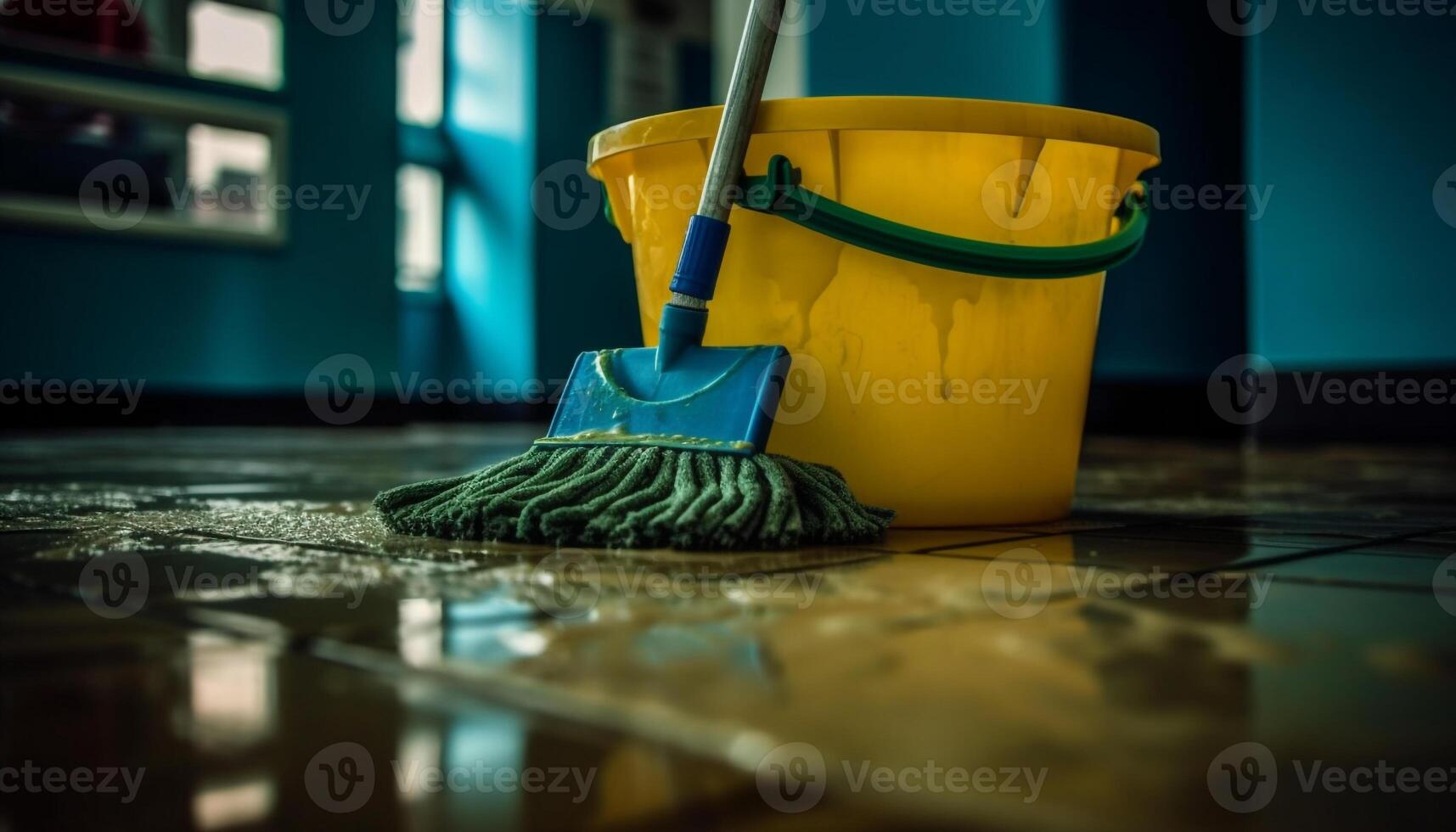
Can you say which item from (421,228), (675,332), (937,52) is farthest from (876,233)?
(421,228)

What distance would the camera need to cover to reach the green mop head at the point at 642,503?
705mm

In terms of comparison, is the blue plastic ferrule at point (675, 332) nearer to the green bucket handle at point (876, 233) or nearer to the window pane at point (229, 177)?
the green bucket handle at point (876, 233)

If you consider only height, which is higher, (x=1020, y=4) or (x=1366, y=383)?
(x=1020, y=4)

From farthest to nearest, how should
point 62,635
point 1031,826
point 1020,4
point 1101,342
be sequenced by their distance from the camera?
point 1101,342 < point 1020,4 < point 62,635 < point 1031,826

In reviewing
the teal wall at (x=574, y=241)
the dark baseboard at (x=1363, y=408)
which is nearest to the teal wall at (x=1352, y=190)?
the dark baseboard at (x=1363, y=408)

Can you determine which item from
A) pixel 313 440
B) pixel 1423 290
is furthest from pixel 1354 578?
pixel 313 440

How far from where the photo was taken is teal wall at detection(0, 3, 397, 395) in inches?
153

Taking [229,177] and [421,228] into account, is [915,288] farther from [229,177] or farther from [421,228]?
[421,228]

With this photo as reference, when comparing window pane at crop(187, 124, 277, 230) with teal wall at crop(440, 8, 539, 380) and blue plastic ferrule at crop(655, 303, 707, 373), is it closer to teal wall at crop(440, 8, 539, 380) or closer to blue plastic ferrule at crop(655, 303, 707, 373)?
teal wall at crop(440, 8, 539, 380)

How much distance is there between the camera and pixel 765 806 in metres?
0.26

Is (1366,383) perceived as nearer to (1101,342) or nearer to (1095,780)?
(1101,342)

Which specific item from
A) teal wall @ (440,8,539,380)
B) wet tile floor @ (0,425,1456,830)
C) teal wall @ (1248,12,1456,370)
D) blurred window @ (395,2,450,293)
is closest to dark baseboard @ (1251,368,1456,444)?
teal wall @ (1248,12,1456,370)

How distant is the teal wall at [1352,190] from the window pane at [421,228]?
12.4 feet

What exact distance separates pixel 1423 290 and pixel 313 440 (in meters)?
2.88
